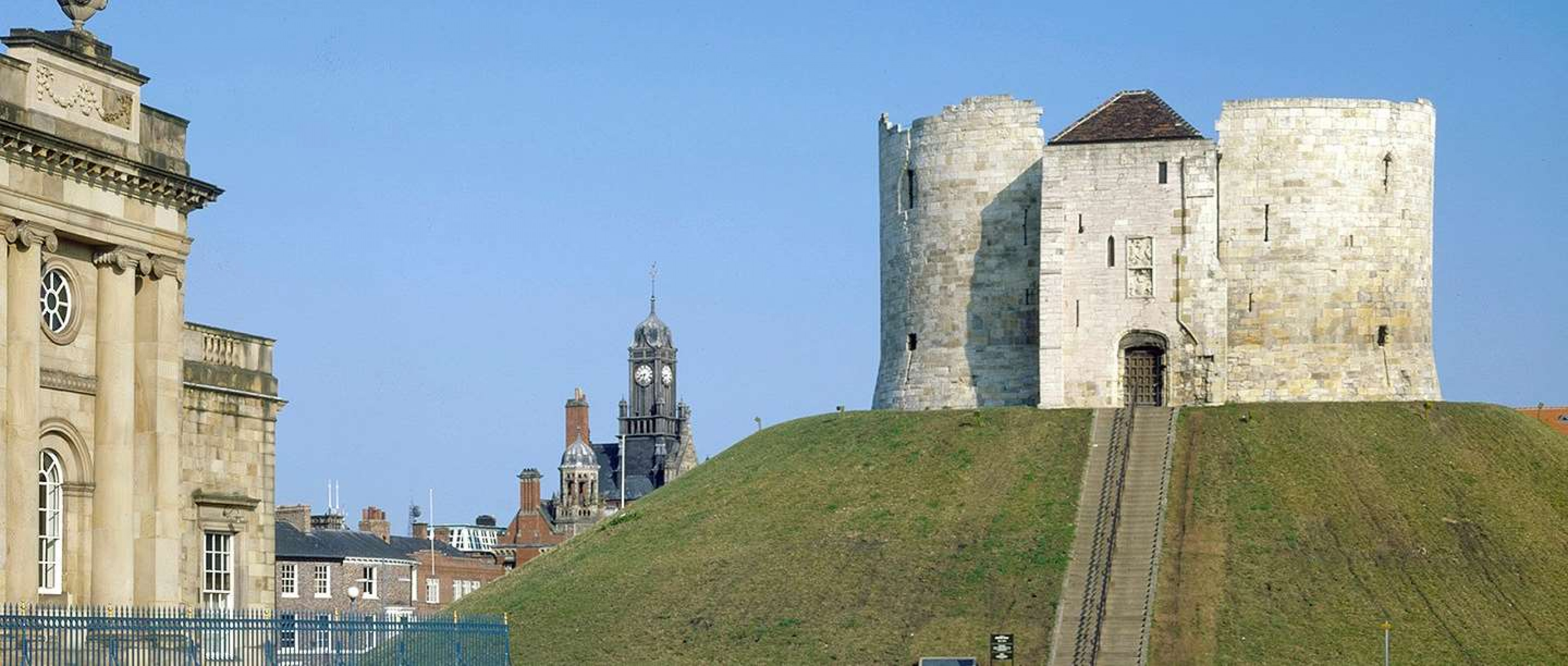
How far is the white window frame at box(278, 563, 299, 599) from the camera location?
346 ft

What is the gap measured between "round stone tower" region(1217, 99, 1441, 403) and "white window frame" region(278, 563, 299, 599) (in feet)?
137

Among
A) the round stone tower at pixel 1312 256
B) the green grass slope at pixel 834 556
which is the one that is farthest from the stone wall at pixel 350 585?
the round stone tower at pixel 1312 256

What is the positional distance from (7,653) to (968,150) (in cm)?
5462

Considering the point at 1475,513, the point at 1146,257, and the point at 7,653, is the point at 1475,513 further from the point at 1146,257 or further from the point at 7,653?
the point at 7,653

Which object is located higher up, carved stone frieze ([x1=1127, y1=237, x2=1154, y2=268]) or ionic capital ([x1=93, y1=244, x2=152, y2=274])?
carved stone frieze ([x1=1127, y1=237, x2=1154, y2=268])

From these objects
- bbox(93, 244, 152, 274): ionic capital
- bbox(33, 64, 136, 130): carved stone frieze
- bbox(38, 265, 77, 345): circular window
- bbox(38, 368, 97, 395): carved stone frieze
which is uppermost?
bbox(33, 64, 136, 130): carved stone frieze

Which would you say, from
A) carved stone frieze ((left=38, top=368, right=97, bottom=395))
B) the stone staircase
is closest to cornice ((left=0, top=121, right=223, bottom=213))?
carved stone frieze ((left=38, top=368, right=97, bottom=395))

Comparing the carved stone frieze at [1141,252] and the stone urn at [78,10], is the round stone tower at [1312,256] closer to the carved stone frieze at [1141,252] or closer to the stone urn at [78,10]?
the carved stone frieze at [1141,252]

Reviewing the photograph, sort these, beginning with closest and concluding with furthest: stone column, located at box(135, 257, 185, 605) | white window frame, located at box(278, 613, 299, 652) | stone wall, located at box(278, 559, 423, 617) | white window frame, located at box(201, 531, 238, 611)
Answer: white window frame, located at box(278, 613, 299, 652) → stone column, located at box(135, 257, 185, 605) → white window frame, located at box(201, 531, 238, 611) → stone wall, located at box(278, 559, 423, 617)

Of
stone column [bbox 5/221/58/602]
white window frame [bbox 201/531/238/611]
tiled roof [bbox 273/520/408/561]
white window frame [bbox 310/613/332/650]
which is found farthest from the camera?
tiled roof [bbox 273/520/408/561]

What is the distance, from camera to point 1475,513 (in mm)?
74125

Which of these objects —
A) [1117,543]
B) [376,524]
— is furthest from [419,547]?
[1117,543]

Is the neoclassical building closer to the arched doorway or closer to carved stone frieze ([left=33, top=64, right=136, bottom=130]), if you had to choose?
carved stone frieze ([left=33, top=64, right=136, bottom=130])

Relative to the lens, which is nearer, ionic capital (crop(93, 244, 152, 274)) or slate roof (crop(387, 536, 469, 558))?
ionic capital (crop(93, 244, 152, 274))
